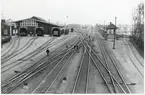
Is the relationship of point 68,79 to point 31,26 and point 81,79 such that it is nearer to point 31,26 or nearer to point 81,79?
point 81,79

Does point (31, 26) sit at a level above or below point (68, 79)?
above

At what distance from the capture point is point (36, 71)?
20.1 metres

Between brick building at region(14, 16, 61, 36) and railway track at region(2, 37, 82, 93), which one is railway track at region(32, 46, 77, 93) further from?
brick building at region(14, 16, 61, 36)

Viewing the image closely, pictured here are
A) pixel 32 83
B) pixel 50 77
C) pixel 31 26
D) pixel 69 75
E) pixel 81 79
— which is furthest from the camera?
pixel 31 26

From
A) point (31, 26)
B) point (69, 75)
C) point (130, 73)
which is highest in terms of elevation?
point (31, 26)

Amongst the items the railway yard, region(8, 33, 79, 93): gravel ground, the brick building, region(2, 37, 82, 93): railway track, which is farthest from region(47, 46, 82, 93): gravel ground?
the brick building

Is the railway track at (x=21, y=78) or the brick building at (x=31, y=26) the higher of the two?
the brick building at (x=31, y=26)

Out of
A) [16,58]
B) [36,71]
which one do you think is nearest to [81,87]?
[36,71]

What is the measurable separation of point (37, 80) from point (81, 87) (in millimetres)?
3624

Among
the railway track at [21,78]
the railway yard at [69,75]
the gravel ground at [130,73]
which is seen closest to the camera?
the railway track at [21,78]

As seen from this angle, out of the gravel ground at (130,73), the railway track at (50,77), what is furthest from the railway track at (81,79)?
the gravel ground at (130,73)

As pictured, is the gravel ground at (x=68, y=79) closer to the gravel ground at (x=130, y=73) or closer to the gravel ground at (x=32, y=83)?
the gravel ground at (x=32, y=83)

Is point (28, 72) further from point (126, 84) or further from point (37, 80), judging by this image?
point (126, 84)

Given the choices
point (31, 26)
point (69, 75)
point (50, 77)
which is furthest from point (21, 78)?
point (31, 26)
